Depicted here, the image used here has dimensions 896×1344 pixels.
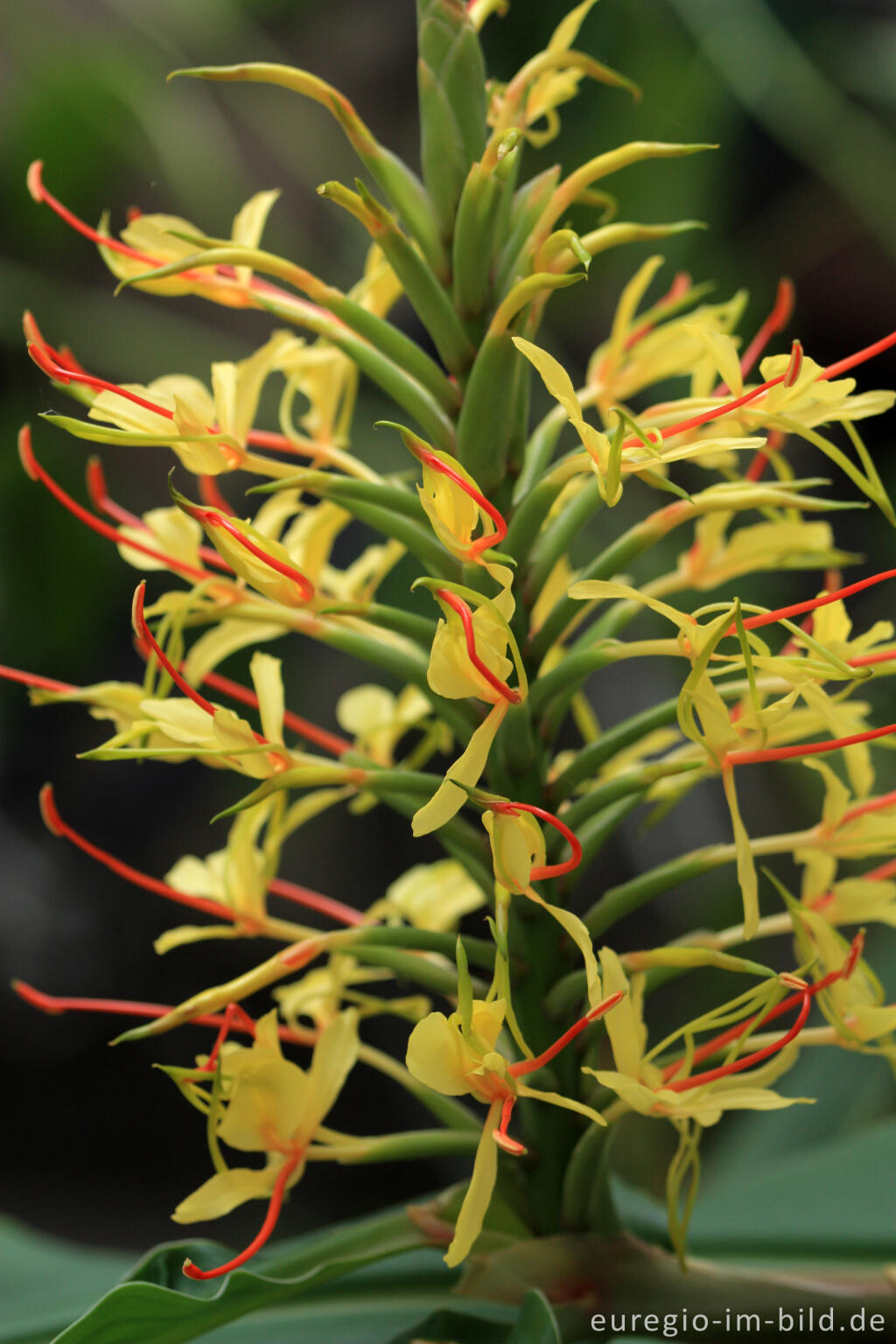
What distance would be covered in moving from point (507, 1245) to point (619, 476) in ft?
1.13

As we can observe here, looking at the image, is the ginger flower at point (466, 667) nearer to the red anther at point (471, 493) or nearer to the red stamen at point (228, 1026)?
the red anther at point (471, 493)

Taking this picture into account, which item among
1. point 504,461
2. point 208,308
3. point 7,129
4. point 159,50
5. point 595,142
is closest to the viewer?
point 504,461

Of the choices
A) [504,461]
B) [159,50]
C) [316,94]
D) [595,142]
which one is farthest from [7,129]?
[504,461]

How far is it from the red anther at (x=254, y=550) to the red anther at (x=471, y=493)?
0.25 ft

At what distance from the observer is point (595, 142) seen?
43.5 inches

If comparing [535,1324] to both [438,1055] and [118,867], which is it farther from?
[118,867]

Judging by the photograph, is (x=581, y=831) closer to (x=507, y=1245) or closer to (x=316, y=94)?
(x=507, y=1245)

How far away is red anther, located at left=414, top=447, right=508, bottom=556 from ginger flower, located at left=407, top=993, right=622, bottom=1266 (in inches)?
6.2

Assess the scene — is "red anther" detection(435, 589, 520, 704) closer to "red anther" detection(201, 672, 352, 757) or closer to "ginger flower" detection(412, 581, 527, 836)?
"ginger flower" detection(412, 581, 527, 836)

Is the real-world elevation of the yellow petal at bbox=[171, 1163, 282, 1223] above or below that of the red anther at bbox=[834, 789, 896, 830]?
below

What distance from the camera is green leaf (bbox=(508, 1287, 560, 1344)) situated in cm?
41

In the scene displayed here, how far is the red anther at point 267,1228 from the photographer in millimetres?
393

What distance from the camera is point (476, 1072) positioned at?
0.38 metres

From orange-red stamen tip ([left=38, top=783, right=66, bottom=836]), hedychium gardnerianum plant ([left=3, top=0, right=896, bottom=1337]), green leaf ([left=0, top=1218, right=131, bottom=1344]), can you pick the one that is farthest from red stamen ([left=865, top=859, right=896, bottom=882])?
green leaf ([left=0, top=1218, right=131, bottom=1344])
